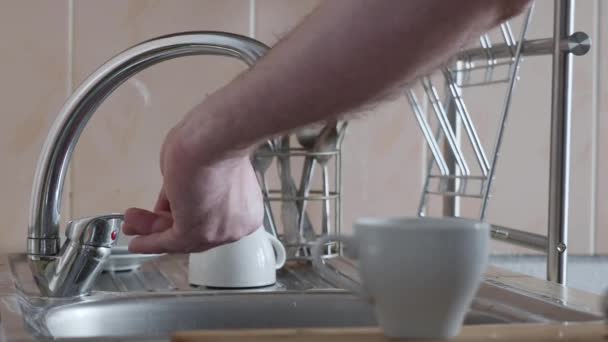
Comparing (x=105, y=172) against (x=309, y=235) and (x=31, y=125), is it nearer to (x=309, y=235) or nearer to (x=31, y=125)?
(x=31, y=125)

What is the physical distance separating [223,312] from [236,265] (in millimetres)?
59

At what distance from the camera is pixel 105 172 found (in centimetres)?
122

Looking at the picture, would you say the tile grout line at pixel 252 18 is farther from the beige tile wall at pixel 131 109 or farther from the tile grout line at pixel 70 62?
the tile grout line at pixel 70 62

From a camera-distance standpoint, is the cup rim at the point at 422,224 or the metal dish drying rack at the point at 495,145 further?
the metal dish drying rack at the point at 495,145

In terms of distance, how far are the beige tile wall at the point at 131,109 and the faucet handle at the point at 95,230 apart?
0.40 m

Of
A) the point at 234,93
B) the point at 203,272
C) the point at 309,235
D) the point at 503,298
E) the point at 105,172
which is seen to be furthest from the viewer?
the point at 105,172

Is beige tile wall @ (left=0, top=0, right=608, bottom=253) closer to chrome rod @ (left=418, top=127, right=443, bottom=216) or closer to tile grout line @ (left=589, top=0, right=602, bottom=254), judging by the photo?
chrome rod @ (left=418, top=127, right=443, bottom=216)

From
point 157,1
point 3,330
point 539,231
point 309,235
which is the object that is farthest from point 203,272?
point 539,231

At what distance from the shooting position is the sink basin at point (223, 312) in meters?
0.85

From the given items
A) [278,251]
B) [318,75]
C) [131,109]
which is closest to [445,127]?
[278,251]

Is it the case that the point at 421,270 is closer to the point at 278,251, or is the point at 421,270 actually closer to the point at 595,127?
the point at 278,251

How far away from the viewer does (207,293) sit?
2.91 ft

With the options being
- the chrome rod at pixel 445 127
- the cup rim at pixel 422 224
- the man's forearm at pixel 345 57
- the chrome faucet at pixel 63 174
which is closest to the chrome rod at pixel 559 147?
the chrome rod at pixel 445 127

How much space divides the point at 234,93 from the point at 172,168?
0.09m
